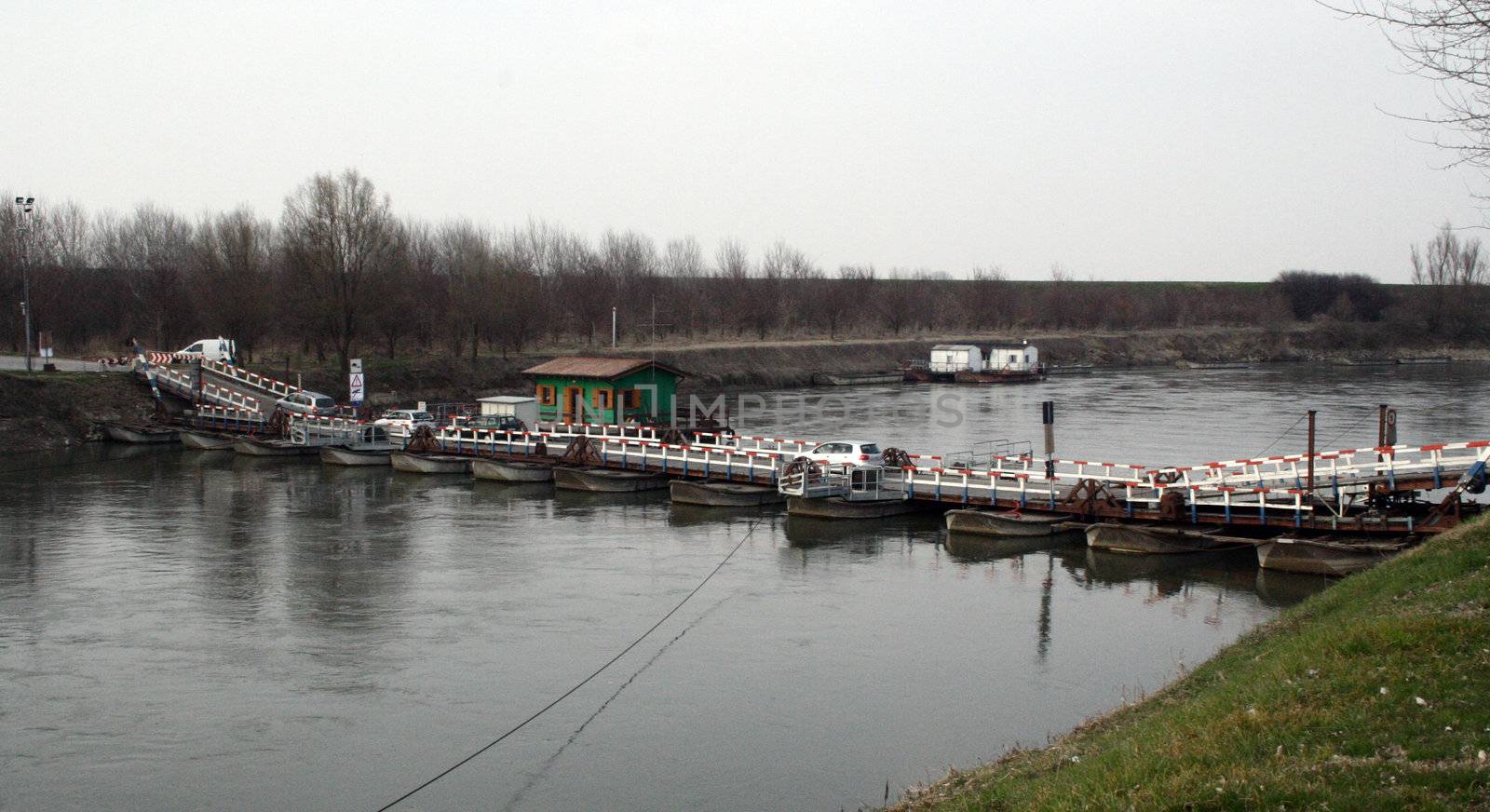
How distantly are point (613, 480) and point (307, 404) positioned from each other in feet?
77.5

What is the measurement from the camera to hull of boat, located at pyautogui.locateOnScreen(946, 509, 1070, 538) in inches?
1208

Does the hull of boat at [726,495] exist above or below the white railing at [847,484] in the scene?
below

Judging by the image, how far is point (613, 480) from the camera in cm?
4041

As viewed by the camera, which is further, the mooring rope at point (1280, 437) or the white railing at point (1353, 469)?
the mooring rope at point (1280, 437)

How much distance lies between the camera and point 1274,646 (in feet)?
50.5

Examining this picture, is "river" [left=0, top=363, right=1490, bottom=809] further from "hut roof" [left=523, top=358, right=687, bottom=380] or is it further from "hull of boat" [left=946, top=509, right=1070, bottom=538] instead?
"hut roof" [left=523, top=358, right=687, bottom=380]

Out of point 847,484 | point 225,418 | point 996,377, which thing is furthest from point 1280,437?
point 996,377

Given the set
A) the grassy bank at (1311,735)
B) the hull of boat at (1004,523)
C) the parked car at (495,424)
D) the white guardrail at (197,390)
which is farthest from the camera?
the white guardrail at (197,390)

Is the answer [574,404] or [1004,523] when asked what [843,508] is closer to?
[1004,523]

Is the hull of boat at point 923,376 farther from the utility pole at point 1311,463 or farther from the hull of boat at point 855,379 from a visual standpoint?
the utility pole at point 1311,463

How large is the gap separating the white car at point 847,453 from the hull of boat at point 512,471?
425 inches

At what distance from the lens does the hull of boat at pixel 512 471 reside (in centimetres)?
4319

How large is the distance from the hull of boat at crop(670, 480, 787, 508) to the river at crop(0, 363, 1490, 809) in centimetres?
109

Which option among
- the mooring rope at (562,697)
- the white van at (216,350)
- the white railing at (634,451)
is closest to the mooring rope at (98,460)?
the white van at (216,350)
